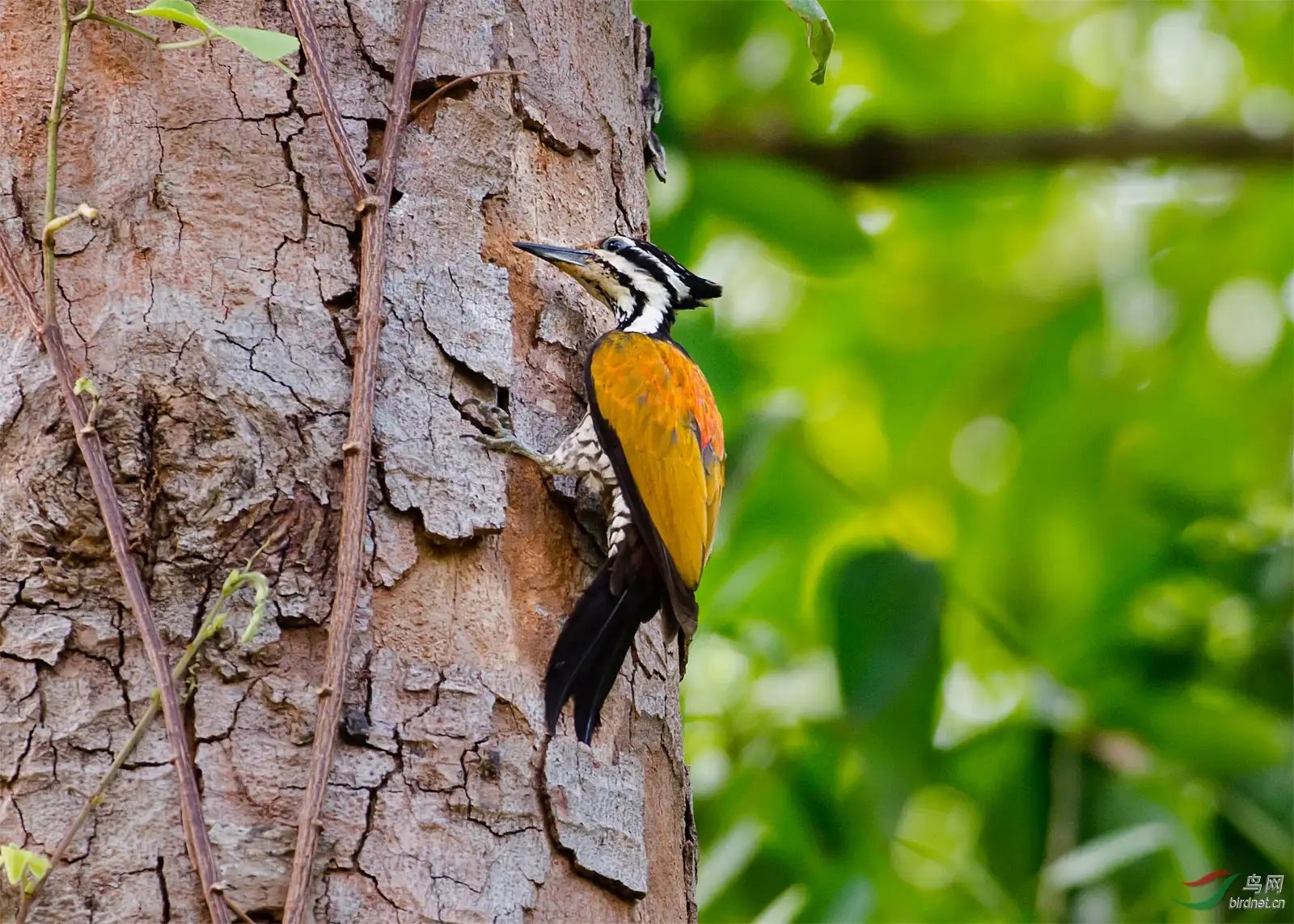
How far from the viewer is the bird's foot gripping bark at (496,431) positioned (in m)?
2.32

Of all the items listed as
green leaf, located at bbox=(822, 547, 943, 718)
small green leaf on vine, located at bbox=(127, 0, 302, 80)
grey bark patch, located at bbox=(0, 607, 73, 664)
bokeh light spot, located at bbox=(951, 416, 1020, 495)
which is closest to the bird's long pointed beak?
small green leaf on vine, located at bbox=(127, 0, 302, 80)

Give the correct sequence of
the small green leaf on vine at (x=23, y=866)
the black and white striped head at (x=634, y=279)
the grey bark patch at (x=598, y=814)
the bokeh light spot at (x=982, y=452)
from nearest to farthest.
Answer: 1. the small green leaf on vine at (x=23, y=866)
2. the grey bark patch at (x=598, y=814)
3. the black and white striped head at (x=634, y=279)
4. the bokeh light spot at (x=982, y=452)

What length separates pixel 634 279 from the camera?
326 centimetres

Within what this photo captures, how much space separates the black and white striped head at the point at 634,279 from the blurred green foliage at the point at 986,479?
0.36 m

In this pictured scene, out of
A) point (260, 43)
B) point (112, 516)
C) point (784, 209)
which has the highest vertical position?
point (784, 209)

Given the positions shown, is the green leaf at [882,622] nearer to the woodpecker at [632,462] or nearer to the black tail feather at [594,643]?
the woodpecker at [632,462]

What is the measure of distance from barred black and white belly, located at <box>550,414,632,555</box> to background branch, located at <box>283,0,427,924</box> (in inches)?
17.1

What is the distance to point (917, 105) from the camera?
663cm

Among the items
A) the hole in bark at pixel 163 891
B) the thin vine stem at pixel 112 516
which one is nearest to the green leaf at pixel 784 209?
the thin vine stem at pixel 112 516

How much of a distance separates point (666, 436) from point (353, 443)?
41.5 inches

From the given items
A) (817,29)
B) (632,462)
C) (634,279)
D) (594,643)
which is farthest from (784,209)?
(594,643)

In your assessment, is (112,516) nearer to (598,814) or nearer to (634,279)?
(598,814)

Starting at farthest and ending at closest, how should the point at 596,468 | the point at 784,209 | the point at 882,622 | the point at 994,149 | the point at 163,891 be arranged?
the point at 994,149
the point at 784,209
the point at 882,622
the point at 596,468
the point at 163,891

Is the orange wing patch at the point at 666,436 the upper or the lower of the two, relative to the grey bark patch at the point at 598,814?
upper
